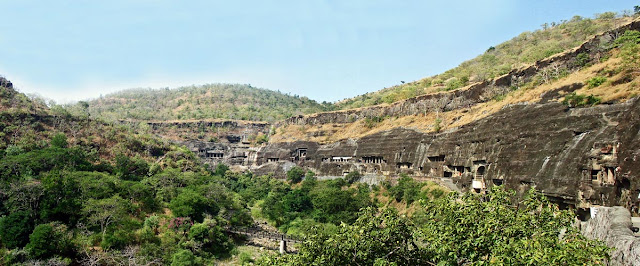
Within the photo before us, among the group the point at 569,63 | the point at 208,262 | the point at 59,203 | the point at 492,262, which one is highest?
the point at 569,63

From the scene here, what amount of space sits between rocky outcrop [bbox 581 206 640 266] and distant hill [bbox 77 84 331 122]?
87321mm

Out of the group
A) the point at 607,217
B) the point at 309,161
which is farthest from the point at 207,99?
the point at 607,217

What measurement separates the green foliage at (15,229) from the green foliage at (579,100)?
1459 inches

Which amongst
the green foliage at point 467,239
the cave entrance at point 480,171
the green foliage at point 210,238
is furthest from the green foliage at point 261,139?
the green foliage at point 467,239

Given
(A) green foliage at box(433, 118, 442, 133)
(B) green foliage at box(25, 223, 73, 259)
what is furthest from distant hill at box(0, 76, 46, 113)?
(A) green foliage at box(433, 118, 442, 133)

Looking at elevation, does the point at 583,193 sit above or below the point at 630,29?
below

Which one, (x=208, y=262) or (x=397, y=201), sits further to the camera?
(x=397, y=201)

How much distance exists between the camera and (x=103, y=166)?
Result: 142ft

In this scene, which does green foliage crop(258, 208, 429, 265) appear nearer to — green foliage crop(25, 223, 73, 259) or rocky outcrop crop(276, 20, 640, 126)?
green foliage crop(25, 223, 73, 259)

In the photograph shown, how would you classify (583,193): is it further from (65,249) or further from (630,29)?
(65,249)

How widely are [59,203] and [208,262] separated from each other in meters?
Answer: 11.9

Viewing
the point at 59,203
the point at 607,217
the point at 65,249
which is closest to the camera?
the point at 607,217

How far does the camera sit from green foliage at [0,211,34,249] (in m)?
24.9

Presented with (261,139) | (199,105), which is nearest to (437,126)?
(261,139)
